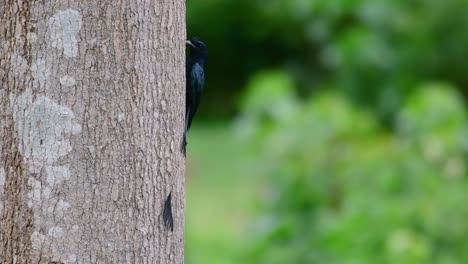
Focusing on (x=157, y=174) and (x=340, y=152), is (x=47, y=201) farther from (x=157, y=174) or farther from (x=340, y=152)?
(x=340, y=152)

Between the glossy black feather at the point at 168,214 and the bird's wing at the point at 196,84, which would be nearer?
the glossy black feather at the point at 168,214

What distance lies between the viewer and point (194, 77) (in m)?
2.73

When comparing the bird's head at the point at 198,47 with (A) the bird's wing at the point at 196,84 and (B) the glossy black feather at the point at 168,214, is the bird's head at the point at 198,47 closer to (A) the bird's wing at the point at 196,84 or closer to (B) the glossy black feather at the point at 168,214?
(A) the bird's wing at the point at 196,84

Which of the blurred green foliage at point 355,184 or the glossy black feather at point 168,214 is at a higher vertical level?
the glossy black feather at point 168,214

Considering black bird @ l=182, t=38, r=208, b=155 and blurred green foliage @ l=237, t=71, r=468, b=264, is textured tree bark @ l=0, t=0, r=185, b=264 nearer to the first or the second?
black bird @ l=182, t=38, r=208, b=155

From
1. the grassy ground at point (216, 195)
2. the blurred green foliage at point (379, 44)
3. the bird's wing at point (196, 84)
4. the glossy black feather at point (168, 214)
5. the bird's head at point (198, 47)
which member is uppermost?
the bird's head at point (198, 47)

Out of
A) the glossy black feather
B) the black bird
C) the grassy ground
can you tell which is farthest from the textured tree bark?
the grassy ground

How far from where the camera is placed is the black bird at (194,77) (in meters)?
2.68

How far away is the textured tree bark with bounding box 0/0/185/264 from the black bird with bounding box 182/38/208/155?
266 mm

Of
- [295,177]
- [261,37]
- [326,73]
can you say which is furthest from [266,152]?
[261,37]

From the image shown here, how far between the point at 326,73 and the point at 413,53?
74.8 inches

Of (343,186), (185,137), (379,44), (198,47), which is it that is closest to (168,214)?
(185,137)

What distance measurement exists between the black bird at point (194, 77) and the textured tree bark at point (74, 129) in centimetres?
27

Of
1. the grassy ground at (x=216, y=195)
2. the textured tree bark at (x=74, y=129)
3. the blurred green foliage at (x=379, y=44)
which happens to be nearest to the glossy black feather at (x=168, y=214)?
the textured tree bark at (x=74, y=129)
